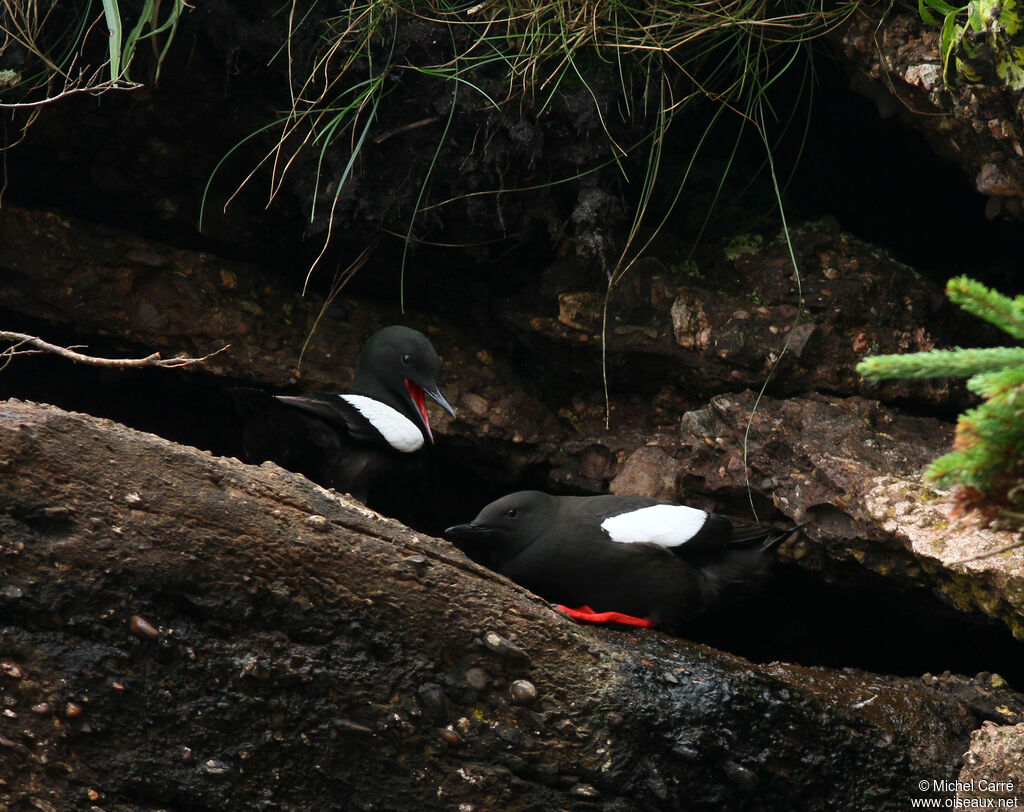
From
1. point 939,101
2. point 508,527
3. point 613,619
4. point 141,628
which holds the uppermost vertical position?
point 939,101

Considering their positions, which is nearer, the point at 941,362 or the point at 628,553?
the point at 941,362

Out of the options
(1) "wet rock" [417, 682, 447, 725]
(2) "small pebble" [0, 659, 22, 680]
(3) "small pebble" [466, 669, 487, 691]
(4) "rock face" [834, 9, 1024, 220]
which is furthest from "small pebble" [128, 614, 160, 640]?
(4) "rock face" [834, 9, 1024, 220]

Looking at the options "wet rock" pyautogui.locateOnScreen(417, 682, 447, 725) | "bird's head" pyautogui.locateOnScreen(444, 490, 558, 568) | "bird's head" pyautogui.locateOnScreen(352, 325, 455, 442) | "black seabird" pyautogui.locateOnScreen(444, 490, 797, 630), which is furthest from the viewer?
"bird's head" pyautogui.locateOnScreen(352, 325, 455, 442)

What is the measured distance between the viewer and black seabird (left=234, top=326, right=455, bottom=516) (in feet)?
12.1

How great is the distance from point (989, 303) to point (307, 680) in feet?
5.44

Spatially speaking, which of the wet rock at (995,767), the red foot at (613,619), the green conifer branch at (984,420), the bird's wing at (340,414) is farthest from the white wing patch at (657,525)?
the green conifer branch at (984,420)

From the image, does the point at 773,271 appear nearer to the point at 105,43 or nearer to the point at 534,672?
the point at 534,672

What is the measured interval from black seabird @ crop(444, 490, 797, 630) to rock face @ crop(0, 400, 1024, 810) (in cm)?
90

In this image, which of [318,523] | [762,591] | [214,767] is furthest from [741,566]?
[214,767]

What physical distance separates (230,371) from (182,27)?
1.43 meters

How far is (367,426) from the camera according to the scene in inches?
154

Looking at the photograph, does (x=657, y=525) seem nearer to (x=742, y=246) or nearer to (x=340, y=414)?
(x=340, y=414)

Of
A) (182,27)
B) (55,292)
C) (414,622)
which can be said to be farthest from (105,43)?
(414,622)

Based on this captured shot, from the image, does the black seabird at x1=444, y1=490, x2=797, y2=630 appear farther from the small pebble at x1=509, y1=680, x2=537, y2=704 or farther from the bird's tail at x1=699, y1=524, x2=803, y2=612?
the small pebble at x1=509, y1=680, x2=537, y2=704
